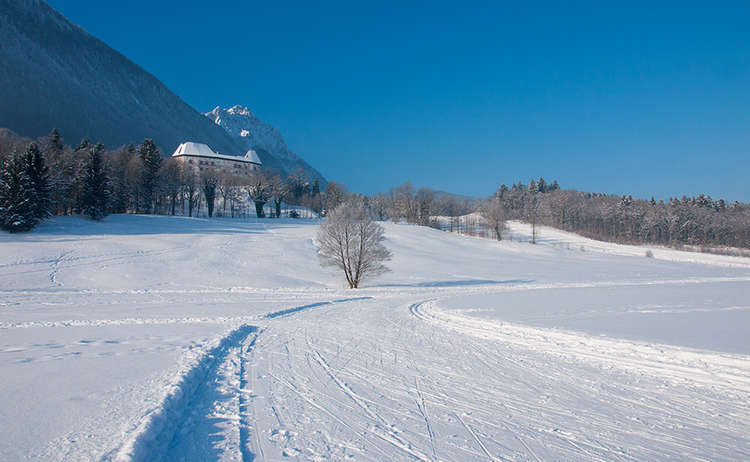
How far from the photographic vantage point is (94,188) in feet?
160

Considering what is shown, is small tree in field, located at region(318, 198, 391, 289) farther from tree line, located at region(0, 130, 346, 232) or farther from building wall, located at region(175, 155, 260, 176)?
building wall, located at region(175, 155, 260, 176)

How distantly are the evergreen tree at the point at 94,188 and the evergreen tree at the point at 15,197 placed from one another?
984 cm

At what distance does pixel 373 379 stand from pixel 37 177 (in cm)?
4972

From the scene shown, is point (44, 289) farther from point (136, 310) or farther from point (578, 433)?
point (578, 433)

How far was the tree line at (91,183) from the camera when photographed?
38.2m

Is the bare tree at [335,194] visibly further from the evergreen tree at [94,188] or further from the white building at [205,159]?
the evergreen tree at [94,188]

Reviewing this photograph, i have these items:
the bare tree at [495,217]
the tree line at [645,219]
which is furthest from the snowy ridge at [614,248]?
the bare tree at [495,217]

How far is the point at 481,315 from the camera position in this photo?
14617 mm

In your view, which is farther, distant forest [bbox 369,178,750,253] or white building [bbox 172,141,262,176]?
white building [bbox 172,141,262,176]

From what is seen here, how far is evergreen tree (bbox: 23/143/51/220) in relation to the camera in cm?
3903

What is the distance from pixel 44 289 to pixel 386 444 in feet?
87.7

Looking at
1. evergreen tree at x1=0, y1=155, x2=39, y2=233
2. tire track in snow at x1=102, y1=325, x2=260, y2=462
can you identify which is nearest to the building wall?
evergreen tree at x1=0, y1=155, x2=39, y2=233

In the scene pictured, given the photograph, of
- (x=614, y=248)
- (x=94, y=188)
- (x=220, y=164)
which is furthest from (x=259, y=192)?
(x=614, y=248)

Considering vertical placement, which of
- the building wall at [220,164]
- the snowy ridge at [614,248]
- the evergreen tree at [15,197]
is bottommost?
the snowy ridge at [614,248]
